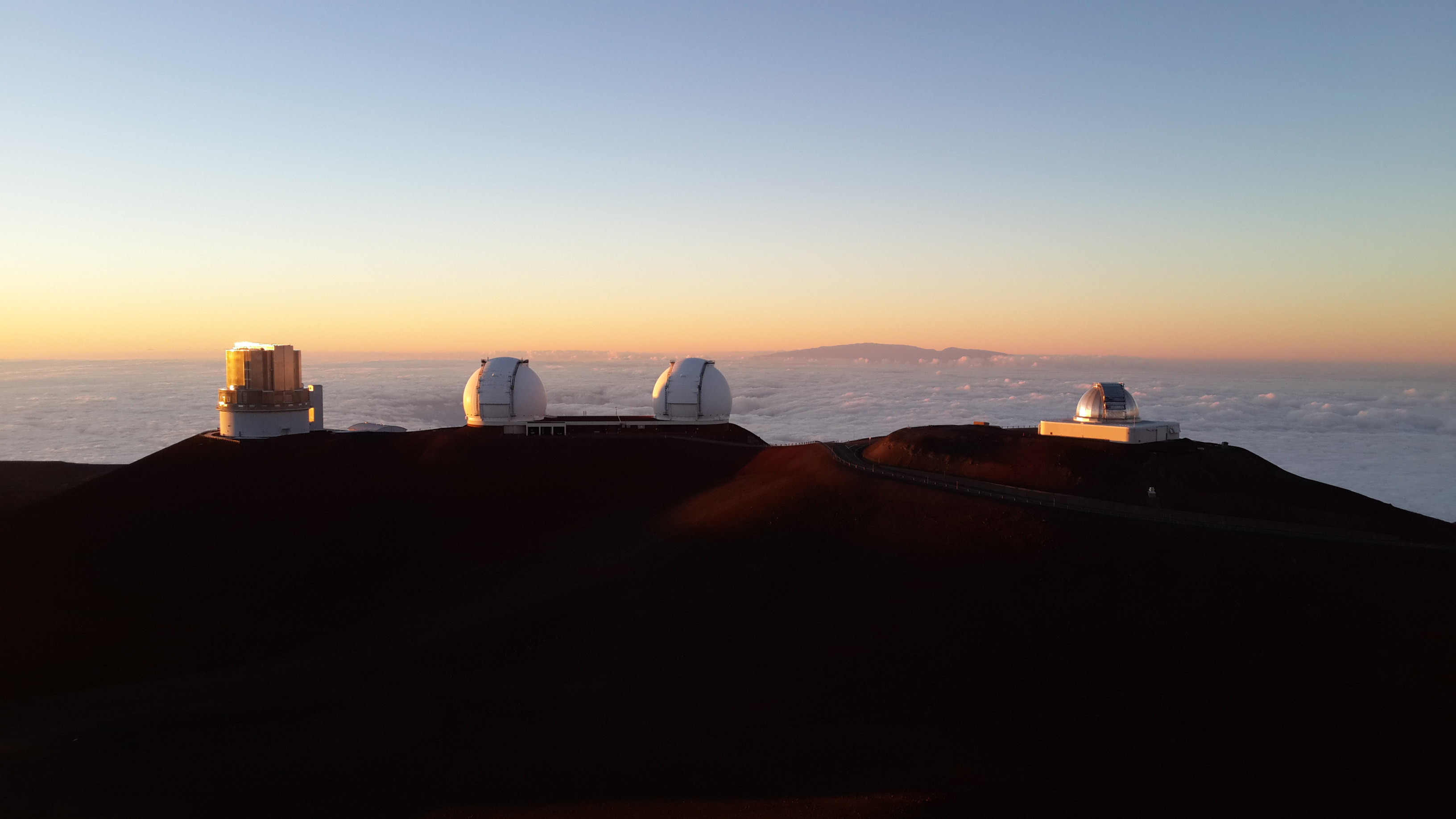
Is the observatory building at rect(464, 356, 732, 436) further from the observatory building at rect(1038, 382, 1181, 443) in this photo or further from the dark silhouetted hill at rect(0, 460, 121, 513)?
the dark silhouetted hill at rect(0, 460, 121, 513)

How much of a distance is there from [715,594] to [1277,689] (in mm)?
10090

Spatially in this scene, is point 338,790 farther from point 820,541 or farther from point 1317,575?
point 1317,575

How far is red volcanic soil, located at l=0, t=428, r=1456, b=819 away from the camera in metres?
11.9

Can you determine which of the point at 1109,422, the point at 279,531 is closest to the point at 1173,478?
the point at 1109,422

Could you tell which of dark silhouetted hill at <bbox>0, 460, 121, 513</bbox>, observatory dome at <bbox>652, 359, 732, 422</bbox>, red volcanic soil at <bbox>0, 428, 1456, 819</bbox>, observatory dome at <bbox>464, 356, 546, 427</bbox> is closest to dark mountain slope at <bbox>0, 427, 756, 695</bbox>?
red volcanic soil at <bbox>0, 428, 1456, 819</bbox>

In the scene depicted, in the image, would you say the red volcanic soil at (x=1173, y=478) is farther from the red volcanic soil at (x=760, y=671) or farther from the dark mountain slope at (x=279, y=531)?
the dark mountain slope at (x=279, y=531)

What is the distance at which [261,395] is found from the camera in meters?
33.0

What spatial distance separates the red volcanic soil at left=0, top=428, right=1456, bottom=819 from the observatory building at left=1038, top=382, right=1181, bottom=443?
264 inches

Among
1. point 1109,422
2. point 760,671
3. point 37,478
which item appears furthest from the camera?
point 37,478

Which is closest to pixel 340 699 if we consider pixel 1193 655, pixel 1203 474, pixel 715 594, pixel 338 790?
pixel 338 790

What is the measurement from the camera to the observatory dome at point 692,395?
3588 cm

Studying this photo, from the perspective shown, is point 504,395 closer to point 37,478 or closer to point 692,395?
point 692,395

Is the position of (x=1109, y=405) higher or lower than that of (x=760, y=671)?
higher

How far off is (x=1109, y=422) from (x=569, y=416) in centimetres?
2196
